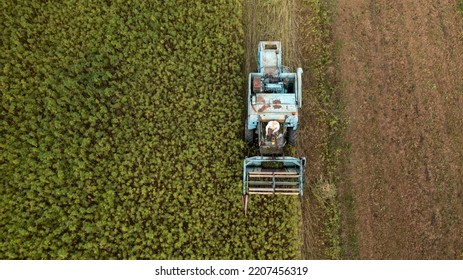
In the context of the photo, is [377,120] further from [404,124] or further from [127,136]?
[127,136]

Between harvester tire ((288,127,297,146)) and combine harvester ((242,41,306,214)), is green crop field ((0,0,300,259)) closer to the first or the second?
combine harvester ((242,41,306,214))

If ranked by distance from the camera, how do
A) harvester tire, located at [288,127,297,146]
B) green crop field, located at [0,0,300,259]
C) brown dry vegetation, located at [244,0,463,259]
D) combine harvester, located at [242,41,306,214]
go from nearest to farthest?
combine harvester, located at [242,41,306,214]
green crop field, located at [0,0,300,259]
harvester tire, located at [288,127,297,146]
brown dry vegetation, located at [244,0,463,259]

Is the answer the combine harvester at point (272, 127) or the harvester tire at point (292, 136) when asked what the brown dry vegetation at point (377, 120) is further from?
the combine harvester at point (272, 127)

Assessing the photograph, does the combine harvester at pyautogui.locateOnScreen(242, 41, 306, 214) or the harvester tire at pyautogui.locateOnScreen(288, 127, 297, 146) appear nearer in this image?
the combine harvester at pyautogui.locateOnScreen(242, 41, 306, 214)

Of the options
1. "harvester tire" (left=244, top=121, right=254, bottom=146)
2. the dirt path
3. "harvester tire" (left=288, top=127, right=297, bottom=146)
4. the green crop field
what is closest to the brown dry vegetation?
the dirt path

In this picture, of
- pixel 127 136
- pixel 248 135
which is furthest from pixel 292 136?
pixel 127 136

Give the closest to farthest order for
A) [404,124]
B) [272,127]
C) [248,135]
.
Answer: [272,127], [248,135], [404,124]
